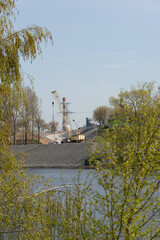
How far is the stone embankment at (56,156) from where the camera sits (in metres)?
44.8

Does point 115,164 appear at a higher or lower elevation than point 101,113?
lower

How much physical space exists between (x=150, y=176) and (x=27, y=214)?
2.49m

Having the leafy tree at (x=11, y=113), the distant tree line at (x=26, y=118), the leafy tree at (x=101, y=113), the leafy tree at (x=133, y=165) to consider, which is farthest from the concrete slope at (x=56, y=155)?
the leafy tree at (x=133, y=165)

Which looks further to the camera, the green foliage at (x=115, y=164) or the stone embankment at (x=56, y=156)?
the stone embankment at (x=56, y=156)

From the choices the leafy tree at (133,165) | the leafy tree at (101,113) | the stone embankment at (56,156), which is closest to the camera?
the leafy tree at (133,165)

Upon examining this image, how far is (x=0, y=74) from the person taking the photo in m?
5.95

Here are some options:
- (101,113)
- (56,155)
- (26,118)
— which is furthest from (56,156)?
(101,113)

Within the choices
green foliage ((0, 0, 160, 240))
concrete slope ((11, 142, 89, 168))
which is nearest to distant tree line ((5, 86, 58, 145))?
green foliage ((0, 0, 160, 240))

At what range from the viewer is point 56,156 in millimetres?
48188

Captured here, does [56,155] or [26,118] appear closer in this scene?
[56,155]

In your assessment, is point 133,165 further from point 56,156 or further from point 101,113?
Result: point 101,113

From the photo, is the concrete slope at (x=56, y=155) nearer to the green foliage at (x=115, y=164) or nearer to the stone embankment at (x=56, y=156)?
the stone embankment at (x=56, y=156)

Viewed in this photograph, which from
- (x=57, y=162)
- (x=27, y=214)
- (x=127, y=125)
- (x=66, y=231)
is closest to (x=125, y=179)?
(x=127, y=125)

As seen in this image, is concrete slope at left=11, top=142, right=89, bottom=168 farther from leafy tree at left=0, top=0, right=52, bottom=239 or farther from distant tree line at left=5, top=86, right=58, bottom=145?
leafy tree at left=0, top=0, right=52, bottom=239
